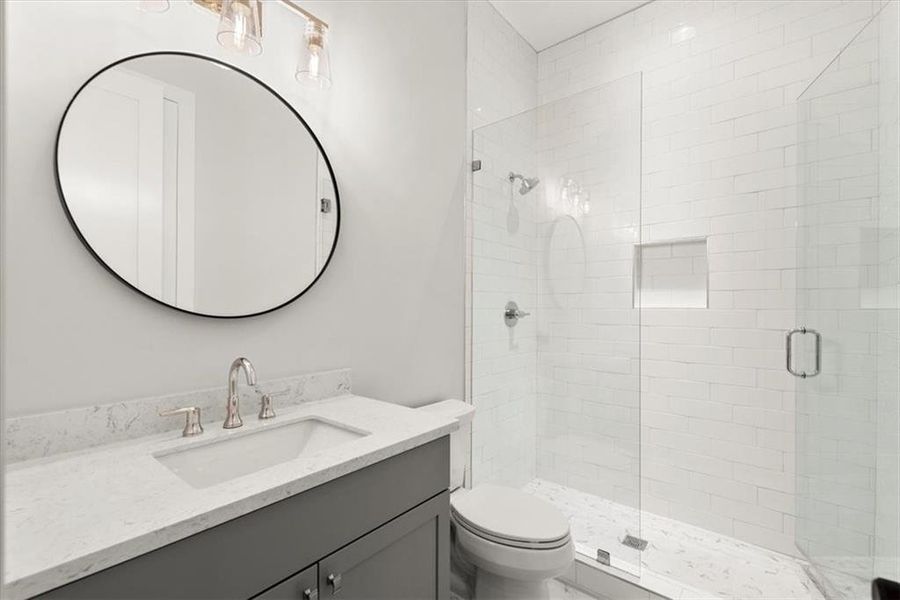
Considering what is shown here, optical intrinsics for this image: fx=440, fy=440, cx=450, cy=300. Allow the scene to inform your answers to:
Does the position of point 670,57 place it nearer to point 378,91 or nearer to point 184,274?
point 378,91

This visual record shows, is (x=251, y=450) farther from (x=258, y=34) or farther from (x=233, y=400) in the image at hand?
(x=258, y=34)

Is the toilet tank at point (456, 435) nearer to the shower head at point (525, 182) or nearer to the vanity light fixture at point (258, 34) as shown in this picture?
the shower head at point (525, 182)

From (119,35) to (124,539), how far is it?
1189 millimetres

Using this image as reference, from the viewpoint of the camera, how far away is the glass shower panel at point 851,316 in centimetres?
167

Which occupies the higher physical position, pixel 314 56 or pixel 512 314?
pixel 314 56

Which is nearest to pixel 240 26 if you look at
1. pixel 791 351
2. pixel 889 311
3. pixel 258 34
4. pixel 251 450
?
pixel 258 34

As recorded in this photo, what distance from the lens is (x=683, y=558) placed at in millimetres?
2064

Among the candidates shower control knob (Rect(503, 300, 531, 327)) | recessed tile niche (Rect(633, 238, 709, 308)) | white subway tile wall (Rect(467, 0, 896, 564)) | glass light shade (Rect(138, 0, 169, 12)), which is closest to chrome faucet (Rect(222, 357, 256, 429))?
glass light shade (Rect(138, 0, 169, 12))

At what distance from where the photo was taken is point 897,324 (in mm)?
1600

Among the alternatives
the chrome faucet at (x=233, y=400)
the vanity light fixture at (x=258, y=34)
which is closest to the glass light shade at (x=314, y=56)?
the vanity light fixture at (x=258, y=34)

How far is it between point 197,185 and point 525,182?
1.58 metres

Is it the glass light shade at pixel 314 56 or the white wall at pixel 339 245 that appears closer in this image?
the white wall at pixel 339 245

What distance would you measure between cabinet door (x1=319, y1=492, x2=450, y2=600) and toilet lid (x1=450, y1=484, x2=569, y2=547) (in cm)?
34

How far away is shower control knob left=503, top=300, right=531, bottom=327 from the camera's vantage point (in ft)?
7.89
